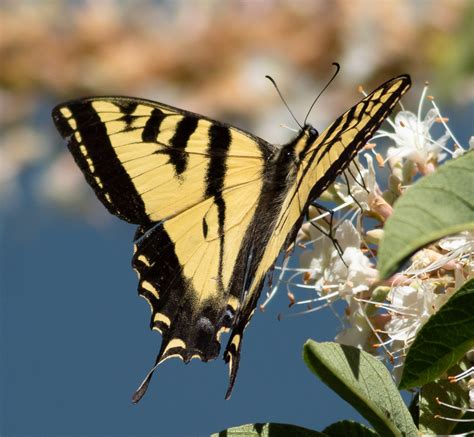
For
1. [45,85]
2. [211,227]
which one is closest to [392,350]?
[211,227]

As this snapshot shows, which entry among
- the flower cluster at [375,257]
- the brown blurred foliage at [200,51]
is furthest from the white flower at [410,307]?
the brown blurred foliage at [200,51]

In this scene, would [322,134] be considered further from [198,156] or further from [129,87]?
[129,87]

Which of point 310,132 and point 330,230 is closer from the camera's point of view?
point 330,230

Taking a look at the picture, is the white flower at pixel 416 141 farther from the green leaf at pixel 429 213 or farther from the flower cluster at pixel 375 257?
the green leaf at pixel 429 213

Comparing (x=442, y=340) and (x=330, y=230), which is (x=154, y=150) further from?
(x=442, y=340)

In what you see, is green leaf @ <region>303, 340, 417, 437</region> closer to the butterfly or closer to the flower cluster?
the flower cluster

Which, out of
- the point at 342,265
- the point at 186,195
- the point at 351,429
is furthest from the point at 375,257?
the point at 186,195

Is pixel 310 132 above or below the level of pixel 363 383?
above

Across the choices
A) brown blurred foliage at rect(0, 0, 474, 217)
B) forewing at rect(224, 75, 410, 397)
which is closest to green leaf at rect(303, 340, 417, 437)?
forewing at rect(224, 75, 410, 397)
